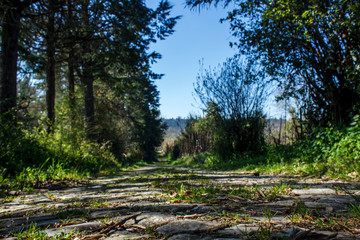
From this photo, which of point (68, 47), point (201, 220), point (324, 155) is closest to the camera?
point (201, 220)

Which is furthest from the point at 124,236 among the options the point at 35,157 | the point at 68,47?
the point at 68,47

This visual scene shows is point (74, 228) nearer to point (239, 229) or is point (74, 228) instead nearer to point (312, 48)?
point (239, 229)

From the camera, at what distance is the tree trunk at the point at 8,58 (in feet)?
19.4

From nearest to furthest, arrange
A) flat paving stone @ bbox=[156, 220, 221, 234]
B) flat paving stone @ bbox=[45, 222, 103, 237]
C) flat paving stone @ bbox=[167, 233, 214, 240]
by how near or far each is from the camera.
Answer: flat paving stone @ bbox=[167, 233, 214, 240], flat paving stone @ bbox=[156, 220, 221, 234], flat paving stone @ bbox=[45, 222, 103, 237]

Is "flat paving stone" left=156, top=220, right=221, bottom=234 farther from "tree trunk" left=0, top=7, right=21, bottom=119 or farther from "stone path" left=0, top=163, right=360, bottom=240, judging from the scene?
"tree trunk" left=0, top=7, right=21, bottom=119

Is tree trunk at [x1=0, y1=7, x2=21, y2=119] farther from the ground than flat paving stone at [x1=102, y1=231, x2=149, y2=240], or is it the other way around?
tree trunk at [x1=0, y1=7, x2=21, y2=119]

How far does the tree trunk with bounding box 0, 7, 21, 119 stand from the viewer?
5914 mm

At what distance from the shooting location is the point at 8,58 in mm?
6020

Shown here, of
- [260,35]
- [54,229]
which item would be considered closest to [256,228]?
[54,229]

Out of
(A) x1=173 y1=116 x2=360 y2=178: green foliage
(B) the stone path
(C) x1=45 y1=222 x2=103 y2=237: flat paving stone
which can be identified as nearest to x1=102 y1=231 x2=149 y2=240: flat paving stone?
(B) the stone path

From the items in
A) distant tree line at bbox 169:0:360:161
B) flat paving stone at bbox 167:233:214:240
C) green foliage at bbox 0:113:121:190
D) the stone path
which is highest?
distant tree line at bbox 169:0:360:161

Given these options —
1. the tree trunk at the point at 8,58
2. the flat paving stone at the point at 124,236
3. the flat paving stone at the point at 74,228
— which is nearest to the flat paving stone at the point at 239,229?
the flat paving stone at the point at 124,236

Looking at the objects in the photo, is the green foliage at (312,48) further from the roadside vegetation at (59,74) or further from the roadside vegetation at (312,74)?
the roadside vegetation at (59,74)

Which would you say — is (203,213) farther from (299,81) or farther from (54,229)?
(299,81)
